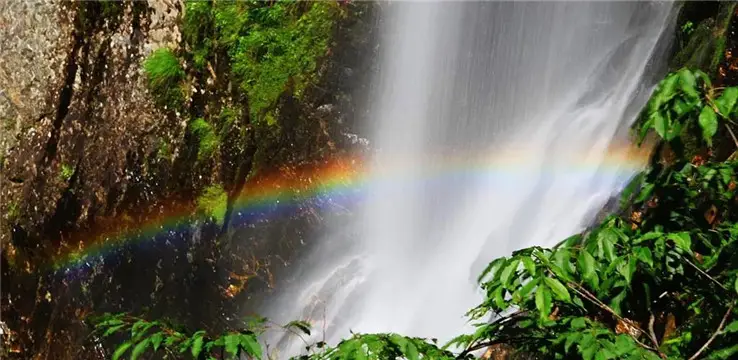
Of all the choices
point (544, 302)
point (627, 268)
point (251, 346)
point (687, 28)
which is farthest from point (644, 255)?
point (687, 28)

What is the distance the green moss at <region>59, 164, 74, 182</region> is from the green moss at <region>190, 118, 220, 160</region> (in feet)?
3.99

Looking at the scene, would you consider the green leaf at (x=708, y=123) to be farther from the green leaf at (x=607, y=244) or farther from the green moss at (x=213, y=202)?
the green moss at (x=213, y=202)

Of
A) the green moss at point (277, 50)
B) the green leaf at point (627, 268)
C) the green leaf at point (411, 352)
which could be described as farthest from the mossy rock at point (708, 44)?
the green moss at point (277, 50)

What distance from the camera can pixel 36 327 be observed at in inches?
258

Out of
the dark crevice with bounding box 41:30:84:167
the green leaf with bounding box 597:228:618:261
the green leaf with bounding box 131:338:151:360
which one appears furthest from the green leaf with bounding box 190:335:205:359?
the dark crevice with bounding box 41:30:84:167

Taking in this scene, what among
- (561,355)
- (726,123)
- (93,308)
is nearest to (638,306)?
(561,355)

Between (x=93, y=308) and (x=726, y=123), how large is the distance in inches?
250

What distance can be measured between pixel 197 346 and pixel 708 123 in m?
1.21

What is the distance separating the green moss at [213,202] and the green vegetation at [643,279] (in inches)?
221

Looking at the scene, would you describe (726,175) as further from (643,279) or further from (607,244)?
(607,244)

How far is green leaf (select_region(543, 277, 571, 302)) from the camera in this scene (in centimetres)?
152

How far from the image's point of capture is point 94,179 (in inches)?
270

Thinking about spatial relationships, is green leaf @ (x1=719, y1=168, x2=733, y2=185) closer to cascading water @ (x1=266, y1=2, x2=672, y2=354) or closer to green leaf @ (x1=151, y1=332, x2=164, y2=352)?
green leaf @ (x1=151, y1=332, x2=164, y2=352)

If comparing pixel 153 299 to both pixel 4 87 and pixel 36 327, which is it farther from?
pixel 4 87
